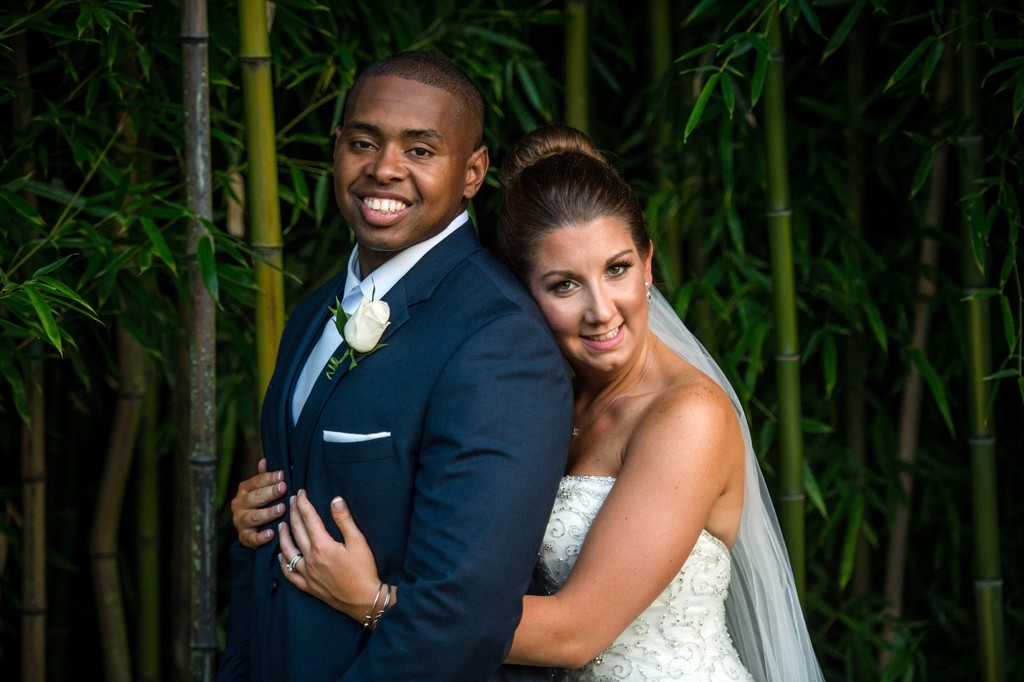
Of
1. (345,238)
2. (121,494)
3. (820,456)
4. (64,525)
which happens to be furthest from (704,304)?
(64,525)

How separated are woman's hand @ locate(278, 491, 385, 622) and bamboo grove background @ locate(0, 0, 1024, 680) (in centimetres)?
58

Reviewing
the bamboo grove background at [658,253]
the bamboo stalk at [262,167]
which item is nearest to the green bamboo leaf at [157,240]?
the bamboo grove background at [658,253]

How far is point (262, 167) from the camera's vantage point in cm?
208

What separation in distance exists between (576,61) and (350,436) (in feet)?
4.43

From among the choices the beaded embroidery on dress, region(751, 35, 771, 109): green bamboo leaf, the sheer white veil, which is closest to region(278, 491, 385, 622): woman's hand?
the beaded embroidery on dress

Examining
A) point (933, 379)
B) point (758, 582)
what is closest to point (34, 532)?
point (758, 582)

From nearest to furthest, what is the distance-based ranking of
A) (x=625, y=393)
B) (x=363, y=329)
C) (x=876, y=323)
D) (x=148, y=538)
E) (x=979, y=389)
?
(x=363, y=329) → (x=625, y=393) → (x=979, y=389) → (x=876, y=323) → (x=148, y=538)

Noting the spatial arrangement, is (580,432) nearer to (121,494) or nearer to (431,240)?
(431,240)

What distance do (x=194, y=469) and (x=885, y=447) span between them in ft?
5.56

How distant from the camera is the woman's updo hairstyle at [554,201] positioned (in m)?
1.81

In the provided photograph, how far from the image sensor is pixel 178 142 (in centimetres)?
236

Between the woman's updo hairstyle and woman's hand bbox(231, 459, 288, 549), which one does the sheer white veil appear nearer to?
the woman's updo hairstyle

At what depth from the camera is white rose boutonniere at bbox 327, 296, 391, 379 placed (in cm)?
162

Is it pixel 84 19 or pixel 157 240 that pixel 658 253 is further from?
pixel 84 19
